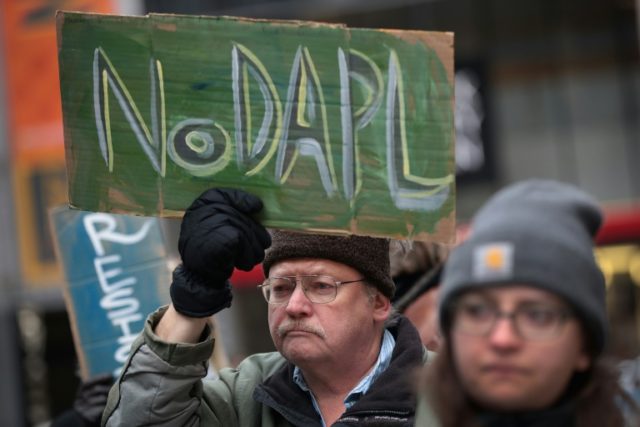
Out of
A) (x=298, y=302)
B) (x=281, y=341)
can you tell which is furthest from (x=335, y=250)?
(x=281, y=341)

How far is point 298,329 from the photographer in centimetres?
341

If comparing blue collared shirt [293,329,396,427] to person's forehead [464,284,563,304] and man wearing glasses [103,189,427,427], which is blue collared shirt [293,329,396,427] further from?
person's forehead [464,284,563,304]

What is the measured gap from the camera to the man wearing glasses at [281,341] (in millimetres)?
3170

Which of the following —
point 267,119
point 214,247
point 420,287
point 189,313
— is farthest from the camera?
point 420,287

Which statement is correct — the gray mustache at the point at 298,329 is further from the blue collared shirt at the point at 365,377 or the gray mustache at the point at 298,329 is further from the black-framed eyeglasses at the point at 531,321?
the black-framed eyeglasses at the point at 531,321

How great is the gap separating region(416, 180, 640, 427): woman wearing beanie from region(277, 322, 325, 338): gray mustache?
773 millimetres

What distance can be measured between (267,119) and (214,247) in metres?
0.41

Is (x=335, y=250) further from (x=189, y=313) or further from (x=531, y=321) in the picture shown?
(x=531, y=321)

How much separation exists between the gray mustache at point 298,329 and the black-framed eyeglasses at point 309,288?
81 millimetres

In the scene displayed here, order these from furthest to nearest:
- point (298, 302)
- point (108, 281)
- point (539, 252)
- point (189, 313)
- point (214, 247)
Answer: point (108, 281), point (298, 302), point (189, 313), point (214, 247), point (539, 252)

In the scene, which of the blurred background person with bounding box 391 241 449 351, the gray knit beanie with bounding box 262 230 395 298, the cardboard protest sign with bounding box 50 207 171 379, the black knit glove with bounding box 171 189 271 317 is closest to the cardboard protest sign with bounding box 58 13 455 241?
the black knit glove with bounding box 171 189 271 317

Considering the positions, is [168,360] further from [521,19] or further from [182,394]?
[521,19]

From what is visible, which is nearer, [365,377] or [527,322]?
[527,322]

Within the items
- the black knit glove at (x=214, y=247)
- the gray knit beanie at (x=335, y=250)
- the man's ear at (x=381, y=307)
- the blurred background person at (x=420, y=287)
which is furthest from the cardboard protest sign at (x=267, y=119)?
the blurred background person at (x=420, y=287)
